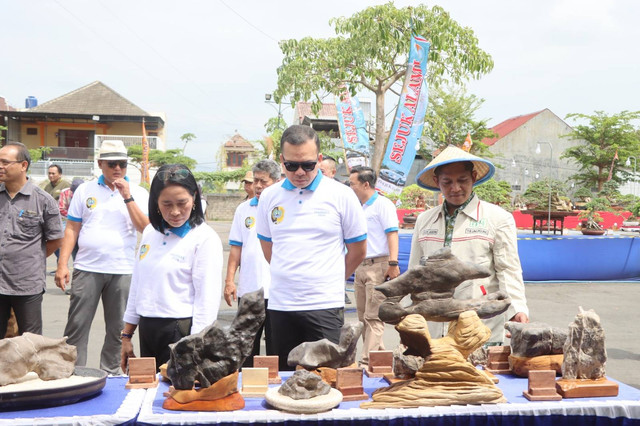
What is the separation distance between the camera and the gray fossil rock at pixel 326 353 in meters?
2.27

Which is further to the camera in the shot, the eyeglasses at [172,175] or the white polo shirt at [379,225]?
the white polo shirt at [379,225]

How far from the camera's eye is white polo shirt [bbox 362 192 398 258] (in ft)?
17.1

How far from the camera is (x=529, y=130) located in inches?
1588

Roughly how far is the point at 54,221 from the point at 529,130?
1580 inches

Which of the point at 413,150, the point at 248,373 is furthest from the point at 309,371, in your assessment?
the point at 413,150

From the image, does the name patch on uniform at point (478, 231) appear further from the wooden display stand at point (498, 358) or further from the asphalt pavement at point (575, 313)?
the asphalt pavement at point (575, 313)

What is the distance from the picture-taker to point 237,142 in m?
54.5

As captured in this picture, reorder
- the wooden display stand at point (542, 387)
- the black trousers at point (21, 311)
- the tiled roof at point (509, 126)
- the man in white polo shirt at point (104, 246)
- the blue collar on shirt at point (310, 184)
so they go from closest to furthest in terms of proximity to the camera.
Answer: the wooden display stand at point (542, 387)
the blue collar on shirt at point (310, 184)
the black trousers at point (21, 311)
the man in white polo shirt at point (104, 246)
the tiled roof at point (509, 126)

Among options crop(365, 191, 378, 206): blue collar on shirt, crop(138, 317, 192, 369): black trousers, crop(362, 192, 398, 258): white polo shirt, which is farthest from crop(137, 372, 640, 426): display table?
crop(365, 191, 378, 206): blue collar on shirt

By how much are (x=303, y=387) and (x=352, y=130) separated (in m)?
10.9

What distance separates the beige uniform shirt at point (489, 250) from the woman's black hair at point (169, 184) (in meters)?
1.10

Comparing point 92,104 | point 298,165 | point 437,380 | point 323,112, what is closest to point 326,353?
point 437,380

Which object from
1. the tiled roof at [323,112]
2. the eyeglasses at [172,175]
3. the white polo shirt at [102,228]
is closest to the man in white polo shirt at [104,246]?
the white polo shirt at [102,228]

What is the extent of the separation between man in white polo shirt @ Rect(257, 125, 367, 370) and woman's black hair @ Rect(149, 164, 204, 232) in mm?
369
